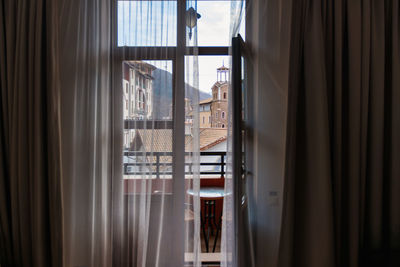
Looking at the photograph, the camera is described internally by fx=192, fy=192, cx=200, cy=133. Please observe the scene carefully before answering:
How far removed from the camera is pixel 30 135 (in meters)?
1.15

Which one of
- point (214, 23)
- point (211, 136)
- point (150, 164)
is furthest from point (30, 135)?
point (214, 23)

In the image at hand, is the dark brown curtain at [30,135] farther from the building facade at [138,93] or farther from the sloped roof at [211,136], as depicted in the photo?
the sloped roof at [211,136]

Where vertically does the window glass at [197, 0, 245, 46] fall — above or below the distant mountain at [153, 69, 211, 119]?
above

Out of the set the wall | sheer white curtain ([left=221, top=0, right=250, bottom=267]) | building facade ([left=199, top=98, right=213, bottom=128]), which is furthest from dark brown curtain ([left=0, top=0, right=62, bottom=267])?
the wall

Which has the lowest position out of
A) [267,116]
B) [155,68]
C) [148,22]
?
[267,116]

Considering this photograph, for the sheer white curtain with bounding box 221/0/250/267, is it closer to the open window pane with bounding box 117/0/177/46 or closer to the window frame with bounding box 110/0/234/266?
the window frame with bounding box 110/0/234/266

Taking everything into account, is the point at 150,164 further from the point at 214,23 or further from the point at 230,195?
the point at 214,23

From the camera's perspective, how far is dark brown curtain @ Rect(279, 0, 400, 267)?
1.09m

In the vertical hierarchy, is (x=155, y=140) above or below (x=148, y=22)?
below

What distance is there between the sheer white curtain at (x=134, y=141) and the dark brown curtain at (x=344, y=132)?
0.63m

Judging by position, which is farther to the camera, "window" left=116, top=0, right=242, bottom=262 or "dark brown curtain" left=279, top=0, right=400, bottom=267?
"window" left=116, top=0, right=242, bottom=262

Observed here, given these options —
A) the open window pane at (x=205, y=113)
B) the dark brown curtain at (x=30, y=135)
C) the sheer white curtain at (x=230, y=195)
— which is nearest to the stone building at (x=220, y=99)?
the open window pane at (x=205, y=113)

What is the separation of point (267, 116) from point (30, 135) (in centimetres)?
147

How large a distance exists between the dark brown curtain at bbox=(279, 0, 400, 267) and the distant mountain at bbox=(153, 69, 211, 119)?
655 millimetres
